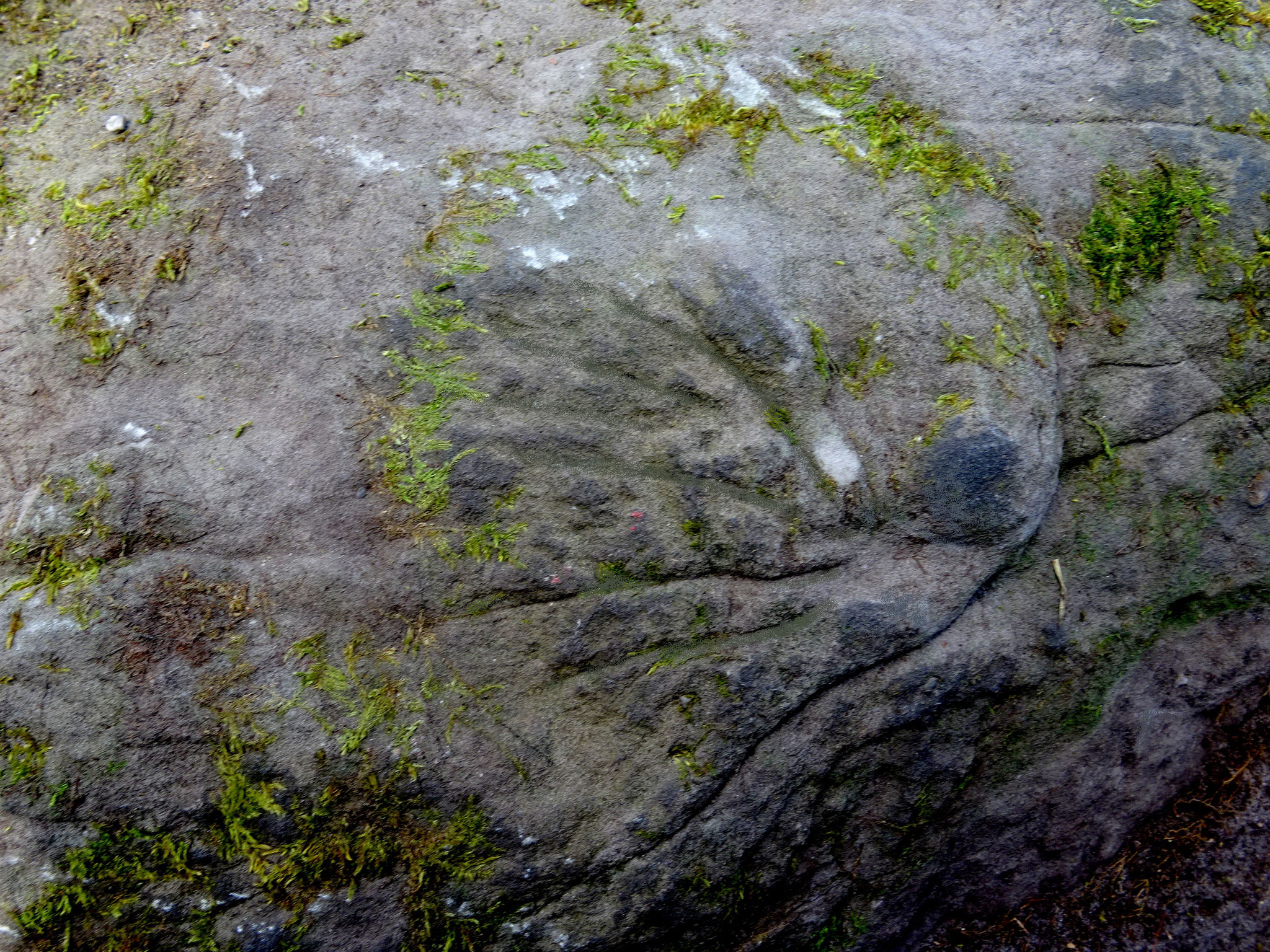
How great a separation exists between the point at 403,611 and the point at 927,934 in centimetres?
170

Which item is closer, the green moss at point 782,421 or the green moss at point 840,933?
the green moss at point 782,421

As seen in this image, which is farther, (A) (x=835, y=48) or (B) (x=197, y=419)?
(A) (x=835, y=48)

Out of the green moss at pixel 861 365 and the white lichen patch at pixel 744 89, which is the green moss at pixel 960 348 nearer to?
the green moss at pixel 861 365

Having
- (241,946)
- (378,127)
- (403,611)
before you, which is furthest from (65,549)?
(378,127)

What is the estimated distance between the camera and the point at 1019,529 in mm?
2285

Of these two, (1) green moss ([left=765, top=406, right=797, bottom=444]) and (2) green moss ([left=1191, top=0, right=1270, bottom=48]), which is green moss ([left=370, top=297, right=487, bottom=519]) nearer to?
(1) green moss ([left=765, top=406, right=797, bottom=444])

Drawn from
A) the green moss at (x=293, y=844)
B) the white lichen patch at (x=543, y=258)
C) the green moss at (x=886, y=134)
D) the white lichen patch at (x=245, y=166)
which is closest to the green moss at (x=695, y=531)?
the green moss at (x=293, y=844)

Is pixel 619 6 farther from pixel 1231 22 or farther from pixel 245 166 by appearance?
pixel 1231 22

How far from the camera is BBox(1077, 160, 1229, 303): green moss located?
2414 mm

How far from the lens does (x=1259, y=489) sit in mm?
2502

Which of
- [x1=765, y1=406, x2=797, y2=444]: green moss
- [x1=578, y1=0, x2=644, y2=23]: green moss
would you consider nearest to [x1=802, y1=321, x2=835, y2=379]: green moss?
[x1=765, y1=406, x2=797, y2=444]: green moss

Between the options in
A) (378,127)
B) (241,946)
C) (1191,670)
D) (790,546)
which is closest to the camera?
(241,946)

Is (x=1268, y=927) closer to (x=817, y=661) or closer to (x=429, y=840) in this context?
(x=817, y=661)

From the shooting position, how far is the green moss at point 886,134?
237 cm
